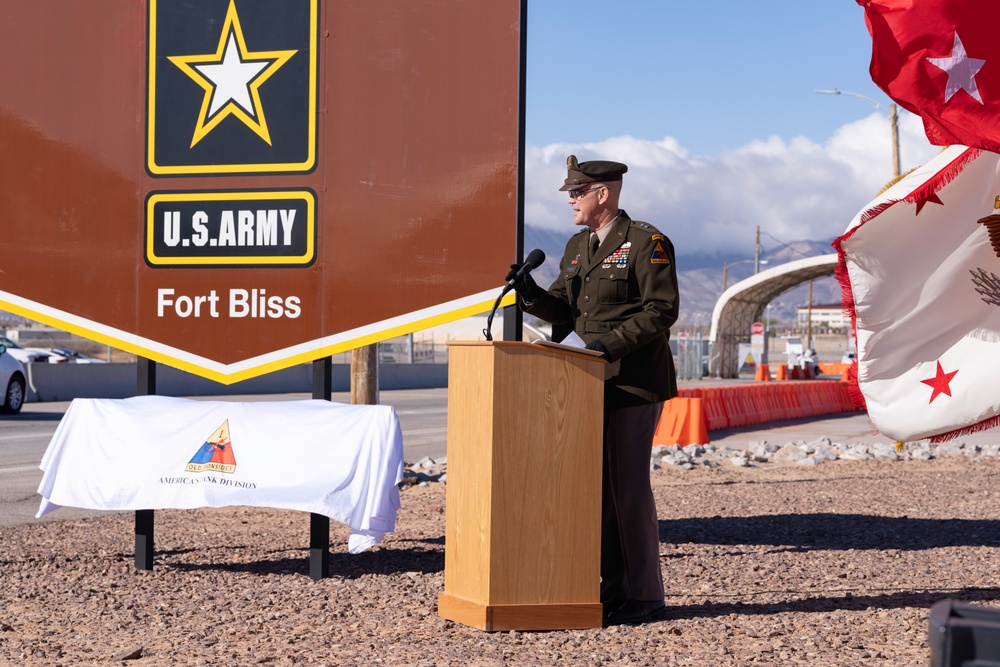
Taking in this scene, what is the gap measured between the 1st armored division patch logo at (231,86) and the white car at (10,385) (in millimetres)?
14979

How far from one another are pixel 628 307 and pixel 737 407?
1676 cm

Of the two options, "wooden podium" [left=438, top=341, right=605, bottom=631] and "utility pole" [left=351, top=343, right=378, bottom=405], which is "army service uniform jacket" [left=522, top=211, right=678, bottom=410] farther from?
"utility pole" [left=351, top=343, right=378, bottom=405]

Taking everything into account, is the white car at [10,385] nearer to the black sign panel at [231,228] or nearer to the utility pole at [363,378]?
the utility pole at [363,378]

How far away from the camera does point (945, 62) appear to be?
5.01 metres

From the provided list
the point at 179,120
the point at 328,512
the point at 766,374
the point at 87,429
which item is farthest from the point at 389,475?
the point at 766,374

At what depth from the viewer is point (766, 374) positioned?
46.6 m

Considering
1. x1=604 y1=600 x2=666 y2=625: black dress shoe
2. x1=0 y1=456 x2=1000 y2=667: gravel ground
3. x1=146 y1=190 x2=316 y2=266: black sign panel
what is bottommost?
x1=0 y1=456 x2=1000 y2=667: gravel ground

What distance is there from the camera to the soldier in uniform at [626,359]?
5.54m

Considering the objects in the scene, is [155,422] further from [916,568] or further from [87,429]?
[916,568]

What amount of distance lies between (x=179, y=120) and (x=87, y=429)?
2035 millimetres

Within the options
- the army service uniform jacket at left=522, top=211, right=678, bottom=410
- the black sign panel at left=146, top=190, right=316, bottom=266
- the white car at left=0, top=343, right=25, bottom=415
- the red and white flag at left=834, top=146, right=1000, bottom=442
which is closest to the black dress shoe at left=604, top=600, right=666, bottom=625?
the army service uniform jacket at left=522, top=211, right=678, bottom=410

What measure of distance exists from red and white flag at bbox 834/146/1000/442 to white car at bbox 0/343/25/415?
→ 18347mm

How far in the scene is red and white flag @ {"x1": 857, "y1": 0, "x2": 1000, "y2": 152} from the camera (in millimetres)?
4980

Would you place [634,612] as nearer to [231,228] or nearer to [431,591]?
[431,591]
